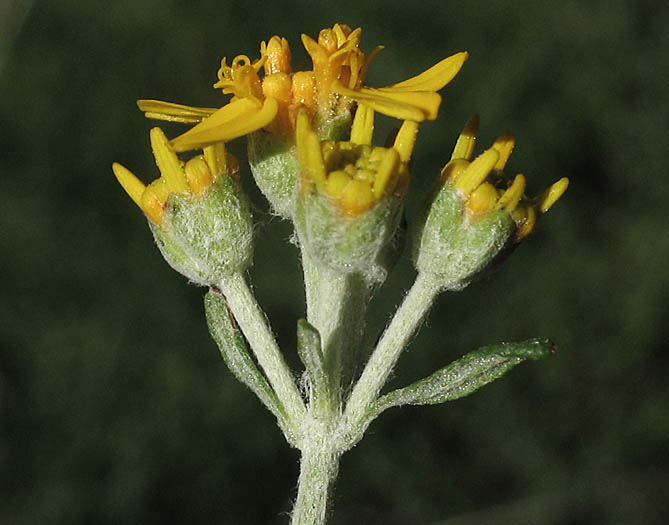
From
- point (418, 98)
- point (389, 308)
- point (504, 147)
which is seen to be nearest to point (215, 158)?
point (418, 98)

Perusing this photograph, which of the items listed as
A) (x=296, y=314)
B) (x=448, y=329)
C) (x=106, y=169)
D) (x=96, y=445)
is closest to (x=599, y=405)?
(x=448, y=329)

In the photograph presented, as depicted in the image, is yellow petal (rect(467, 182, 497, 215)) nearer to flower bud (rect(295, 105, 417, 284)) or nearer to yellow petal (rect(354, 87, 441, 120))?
flower bud (rect(295, 105, 417, 284))

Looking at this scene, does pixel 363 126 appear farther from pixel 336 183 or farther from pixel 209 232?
pixel 209 232

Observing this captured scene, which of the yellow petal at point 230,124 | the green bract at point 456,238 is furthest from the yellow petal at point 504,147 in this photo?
the yellow petal at point 230,124

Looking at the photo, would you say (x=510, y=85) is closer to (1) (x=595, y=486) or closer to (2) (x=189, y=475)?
(1) (x=595, y=486)

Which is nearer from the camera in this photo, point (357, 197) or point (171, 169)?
point (357, 197)

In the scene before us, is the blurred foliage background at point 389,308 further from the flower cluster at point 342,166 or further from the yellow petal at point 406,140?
the yellow petal at point 406,140
